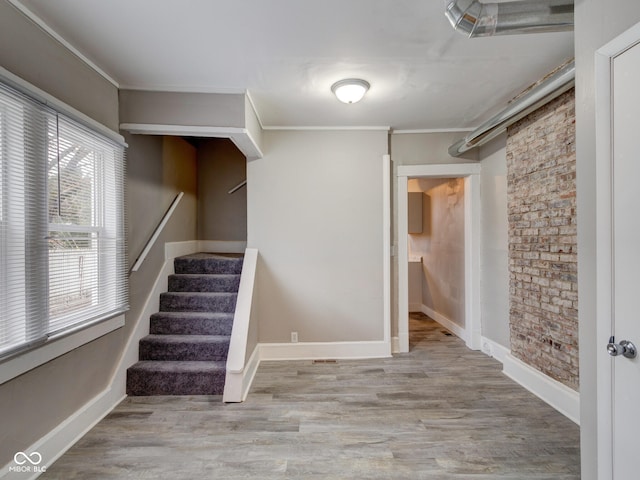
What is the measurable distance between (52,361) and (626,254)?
296 cm

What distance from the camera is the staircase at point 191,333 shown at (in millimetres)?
2674

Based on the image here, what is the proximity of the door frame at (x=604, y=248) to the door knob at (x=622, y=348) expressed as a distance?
0.13 ft

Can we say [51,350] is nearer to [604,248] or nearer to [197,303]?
[197,303]

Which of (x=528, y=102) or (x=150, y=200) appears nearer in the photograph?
(x=528, y=102)

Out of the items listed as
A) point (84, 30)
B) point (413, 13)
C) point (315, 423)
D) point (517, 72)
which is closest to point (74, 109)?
point (84, 30)

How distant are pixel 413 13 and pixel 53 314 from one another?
2759mm

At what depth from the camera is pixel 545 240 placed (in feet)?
8.48

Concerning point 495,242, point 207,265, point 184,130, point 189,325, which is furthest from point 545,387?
point 184,130

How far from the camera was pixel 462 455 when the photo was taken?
1.92 m

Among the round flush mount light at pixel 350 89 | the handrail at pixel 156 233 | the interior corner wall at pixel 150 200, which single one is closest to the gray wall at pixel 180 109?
the interior corner wall at pixel 150 200

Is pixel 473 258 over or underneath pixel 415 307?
over

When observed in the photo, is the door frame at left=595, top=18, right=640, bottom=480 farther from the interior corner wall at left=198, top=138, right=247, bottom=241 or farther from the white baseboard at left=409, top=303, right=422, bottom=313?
the white baseboard at left=409, top=303, right=422, bottom=313

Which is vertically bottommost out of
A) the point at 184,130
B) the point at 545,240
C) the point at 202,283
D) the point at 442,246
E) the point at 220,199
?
the point at 202,283

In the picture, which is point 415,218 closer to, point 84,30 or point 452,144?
point 452,144
